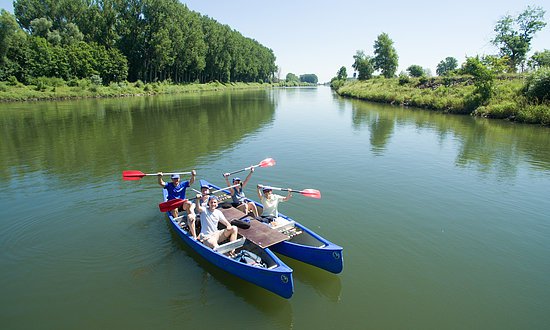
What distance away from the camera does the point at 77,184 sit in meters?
13.5

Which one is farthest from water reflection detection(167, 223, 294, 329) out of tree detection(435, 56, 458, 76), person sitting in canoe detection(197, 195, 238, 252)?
tree detection(435, 56, 458, 76)

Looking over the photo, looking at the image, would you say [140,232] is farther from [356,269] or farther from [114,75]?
[114,75]

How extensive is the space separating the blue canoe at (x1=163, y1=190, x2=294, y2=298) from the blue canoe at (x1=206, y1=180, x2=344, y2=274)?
73 centimetres

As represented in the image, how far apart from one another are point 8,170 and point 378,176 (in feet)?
53.9

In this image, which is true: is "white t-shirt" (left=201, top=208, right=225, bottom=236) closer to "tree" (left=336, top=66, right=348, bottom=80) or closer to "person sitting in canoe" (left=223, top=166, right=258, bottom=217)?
"person sitting in canoe" (left=223, top=166, right=258, bottom=217)

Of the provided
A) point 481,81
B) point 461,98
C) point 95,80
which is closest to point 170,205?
point 481,81

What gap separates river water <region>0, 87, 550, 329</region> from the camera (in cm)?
671

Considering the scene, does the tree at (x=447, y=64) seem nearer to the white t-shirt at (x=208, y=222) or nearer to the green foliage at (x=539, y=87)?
the green foliage at (x=539, y=87)

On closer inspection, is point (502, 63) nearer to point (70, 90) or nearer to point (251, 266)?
point (251, 266)

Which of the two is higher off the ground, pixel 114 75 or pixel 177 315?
pixel 114 75

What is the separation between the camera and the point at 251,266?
6906mm

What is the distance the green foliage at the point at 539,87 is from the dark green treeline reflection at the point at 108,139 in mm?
23481

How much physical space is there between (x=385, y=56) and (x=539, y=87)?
53869 millimetres

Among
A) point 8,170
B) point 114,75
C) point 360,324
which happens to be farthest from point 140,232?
point 114,75
